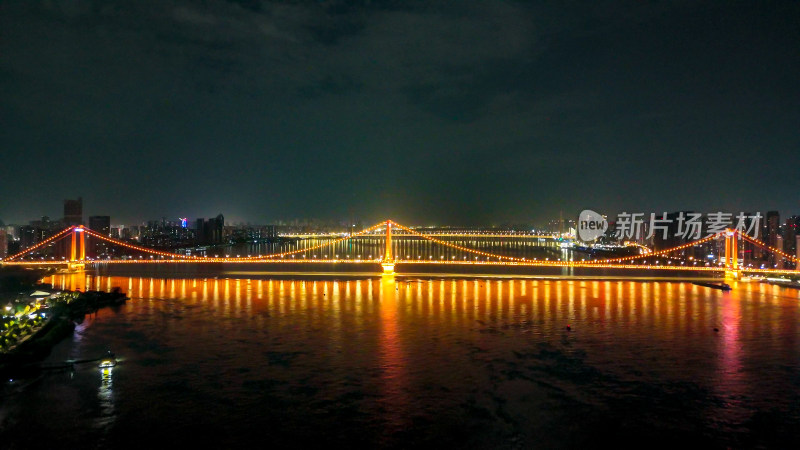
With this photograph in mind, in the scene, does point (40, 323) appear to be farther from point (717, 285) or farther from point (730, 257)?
point (730, 257)

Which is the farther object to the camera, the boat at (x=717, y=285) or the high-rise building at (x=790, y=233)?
the high-rise building at (x=790, y=233)

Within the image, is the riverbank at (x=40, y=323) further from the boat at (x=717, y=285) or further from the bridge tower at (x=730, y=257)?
the bridge tower at (x=730, y=257)

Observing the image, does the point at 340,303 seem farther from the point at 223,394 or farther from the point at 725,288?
the point at 725,288

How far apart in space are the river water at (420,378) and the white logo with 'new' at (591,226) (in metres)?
29.7

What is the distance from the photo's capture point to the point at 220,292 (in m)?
15.0

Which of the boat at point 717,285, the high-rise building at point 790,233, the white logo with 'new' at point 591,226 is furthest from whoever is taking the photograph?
the white logo with 'new' at point 591,226

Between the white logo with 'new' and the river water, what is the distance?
2972 cm

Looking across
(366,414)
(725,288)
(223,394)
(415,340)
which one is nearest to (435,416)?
(366,414)

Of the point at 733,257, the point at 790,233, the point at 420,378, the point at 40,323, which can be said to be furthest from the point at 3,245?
the point at 790,233

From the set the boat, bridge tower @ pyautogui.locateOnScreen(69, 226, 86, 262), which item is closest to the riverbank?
bridge tower @ pyautogui.locateOnScreen(69, 226, 86, 262)

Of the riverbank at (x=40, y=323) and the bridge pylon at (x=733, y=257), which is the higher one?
the bridge pylon at (x=733, y=257)

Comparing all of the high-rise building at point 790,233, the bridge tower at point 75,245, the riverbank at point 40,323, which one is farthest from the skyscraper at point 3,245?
the high-rise building at point 790,233

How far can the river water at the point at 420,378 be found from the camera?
532 cm

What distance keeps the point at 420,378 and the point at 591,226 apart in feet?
123
